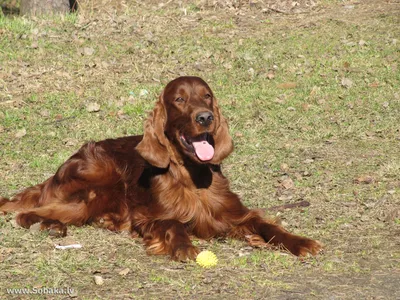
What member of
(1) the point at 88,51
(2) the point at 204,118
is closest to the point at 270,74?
(1) the point at 88,51

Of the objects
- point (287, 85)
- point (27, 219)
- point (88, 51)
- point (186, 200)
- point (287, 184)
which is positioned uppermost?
point (88, 51)

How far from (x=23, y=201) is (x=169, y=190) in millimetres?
1294

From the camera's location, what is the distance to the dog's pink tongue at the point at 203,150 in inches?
195

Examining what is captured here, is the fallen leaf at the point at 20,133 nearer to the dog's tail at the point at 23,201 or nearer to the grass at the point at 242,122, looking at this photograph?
the grass at the point at 242,122

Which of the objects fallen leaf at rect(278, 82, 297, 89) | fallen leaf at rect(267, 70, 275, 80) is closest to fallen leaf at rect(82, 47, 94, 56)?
fallen leaf at rect(267, 70, 275, 80)

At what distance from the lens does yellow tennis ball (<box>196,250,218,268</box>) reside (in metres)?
4.53

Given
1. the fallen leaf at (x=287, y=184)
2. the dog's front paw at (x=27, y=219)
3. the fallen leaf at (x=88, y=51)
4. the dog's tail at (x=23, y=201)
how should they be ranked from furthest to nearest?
the fallen leaf at (x=88, y=51)
the fallen leaf at (x=287, y=184)
the dog's tail at (x=23, y=201)
the dog's front paw at (x=27, y=219)

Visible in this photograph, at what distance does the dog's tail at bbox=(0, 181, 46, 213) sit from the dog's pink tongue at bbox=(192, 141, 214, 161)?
1.46 metres

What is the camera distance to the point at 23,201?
18.8ft

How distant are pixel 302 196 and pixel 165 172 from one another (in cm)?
142

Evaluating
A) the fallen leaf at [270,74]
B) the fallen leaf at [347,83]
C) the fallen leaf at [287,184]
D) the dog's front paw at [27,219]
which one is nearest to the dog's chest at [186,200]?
the dog's front paw at [27,219]

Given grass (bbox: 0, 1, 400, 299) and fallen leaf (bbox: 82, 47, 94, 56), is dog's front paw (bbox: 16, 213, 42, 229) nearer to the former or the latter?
grass (bbox: 0, 1, 400, 299)

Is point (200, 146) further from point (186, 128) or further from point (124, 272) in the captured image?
point (124, 272)

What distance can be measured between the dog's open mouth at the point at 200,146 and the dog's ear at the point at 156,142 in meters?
0.18
